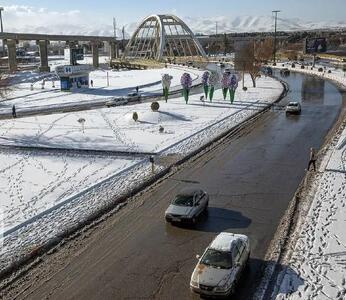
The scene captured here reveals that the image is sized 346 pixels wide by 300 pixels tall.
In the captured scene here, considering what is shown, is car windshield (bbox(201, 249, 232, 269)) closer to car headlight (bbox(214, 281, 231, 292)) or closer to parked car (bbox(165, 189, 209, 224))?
car headlight (bbox(214, 281, 231, 292))

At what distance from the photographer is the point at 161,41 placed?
132 m

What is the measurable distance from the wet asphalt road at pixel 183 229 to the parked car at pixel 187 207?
377 mm

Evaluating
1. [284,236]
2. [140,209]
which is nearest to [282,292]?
[284,236]

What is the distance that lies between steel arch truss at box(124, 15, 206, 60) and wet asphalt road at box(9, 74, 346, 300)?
354 feet

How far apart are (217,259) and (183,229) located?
416 centimetres

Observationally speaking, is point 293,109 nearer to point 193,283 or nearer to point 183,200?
point 183,200

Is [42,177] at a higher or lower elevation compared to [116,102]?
lower

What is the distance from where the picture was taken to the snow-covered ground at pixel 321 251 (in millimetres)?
13266

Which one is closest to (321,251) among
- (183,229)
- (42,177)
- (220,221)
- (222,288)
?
(220,221)

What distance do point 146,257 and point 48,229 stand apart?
452cm

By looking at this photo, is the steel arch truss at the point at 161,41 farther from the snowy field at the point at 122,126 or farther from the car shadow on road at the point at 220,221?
the car shadow on road at the point at 220,221

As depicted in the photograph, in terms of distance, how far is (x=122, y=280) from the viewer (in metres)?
14.3

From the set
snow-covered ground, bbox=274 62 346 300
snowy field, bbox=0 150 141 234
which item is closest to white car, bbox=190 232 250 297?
snow-covered ground, bbox=274 62 346 300

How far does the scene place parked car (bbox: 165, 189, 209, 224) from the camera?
1803cm
